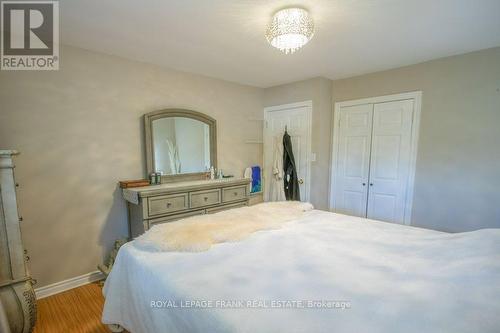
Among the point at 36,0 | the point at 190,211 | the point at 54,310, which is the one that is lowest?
the point at 54,310

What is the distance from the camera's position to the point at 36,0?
1.55 m

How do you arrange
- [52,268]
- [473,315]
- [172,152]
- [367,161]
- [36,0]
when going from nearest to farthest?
[473,315], [36,0], [52,268], [172,152], [367,161]

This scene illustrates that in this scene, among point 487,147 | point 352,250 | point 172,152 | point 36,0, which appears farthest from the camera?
point 172,152

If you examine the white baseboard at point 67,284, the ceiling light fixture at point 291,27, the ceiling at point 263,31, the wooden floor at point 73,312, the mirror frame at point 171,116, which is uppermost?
the ceiling at point 263,31

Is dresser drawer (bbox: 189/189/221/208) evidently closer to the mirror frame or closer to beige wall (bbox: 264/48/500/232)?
the mirror frame

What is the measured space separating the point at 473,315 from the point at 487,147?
2.38m

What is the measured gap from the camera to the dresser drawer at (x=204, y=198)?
2.65 meters

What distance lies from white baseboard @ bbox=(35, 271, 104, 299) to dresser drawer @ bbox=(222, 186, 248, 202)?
5.14 ft

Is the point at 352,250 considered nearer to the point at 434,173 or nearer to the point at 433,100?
the point at 434,173

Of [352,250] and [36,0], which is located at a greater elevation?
[36,0]

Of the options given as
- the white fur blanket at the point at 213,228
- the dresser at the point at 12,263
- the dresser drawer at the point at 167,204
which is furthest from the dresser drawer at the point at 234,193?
the dresser at the point at 12,263

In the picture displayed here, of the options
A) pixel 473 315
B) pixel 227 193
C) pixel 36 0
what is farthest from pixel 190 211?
pixel 473 315

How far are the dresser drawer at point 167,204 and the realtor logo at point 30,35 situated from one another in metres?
1.51

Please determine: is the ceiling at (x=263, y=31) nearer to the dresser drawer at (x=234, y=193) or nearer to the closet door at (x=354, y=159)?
the closet door at (x=354, y=159)
